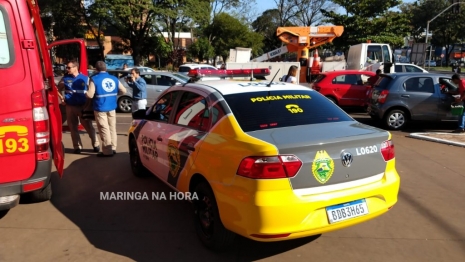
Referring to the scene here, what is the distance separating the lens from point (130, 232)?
4207 mm

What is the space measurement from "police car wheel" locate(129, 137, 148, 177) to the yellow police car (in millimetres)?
1643

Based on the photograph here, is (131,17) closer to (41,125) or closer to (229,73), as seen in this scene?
(229,73)

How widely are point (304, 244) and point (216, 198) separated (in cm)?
106

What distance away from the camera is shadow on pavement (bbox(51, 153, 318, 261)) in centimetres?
374

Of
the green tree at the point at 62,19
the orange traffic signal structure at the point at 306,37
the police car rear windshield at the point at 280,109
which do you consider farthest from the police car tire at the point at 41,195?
the green tree at the point at 62,19

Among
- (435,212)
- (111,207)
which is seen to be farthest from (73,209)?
(435,212)

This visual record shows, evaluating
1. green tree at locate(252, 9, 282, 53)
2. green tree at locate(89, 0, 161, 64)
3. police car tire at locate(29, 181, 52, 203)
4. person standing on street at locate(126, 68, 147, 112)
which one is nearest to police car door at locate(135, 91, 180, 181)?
police car tire at locate(29, 181, 52, 203)

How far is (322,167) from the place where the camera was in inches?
127

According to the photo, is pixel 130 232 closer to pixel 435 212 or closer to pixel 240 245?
pixel 240 245

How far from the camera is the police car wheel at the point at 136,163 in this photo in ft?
19.5

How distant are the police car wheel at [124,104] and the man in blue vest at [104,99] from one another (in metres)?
6.60

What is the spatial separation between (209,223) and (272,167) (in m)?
1.01

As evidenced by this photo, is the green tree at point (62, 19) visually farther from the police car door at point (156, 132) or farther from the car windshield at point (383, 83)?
the police car door at point (156, 132)

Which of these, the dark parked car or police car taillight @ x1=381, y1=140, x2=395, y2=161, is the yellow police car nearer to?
police car taillight @ x1=381, y1=140, x2=395, y2=161
